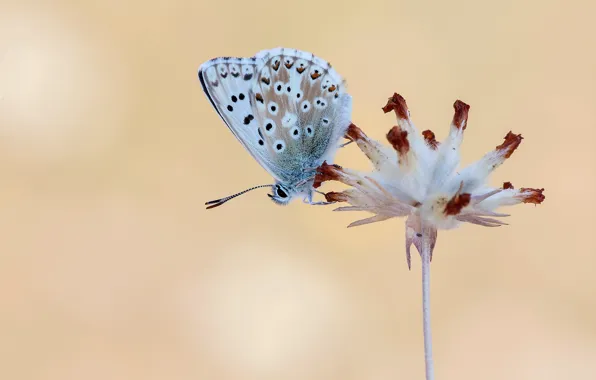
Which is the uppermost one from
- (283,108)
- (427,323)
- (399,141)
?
(283,108)

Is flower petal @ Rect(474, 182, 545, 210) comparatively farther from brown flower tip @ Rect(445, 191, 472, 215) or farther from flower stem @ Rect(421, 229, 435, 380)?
flower stem @ Rect(421, 229, 435, 380)

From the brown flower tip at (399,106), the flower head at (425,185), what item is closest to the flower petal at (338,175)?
the flower head at (425,185)

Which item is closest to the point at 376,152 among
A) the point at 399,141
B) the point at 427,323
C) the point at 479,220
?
the point at 399,141

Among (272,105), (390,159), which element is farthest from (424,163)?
(272,105)

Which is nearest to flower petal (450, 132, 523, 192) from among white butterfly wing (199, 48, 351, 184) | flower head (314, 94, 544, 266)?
flower head (314, 94, 544, 266)

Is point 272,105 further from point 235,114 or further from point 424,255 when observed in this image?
point 424,255

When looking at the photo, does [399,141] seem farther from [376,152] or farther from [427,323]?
[427,323]
